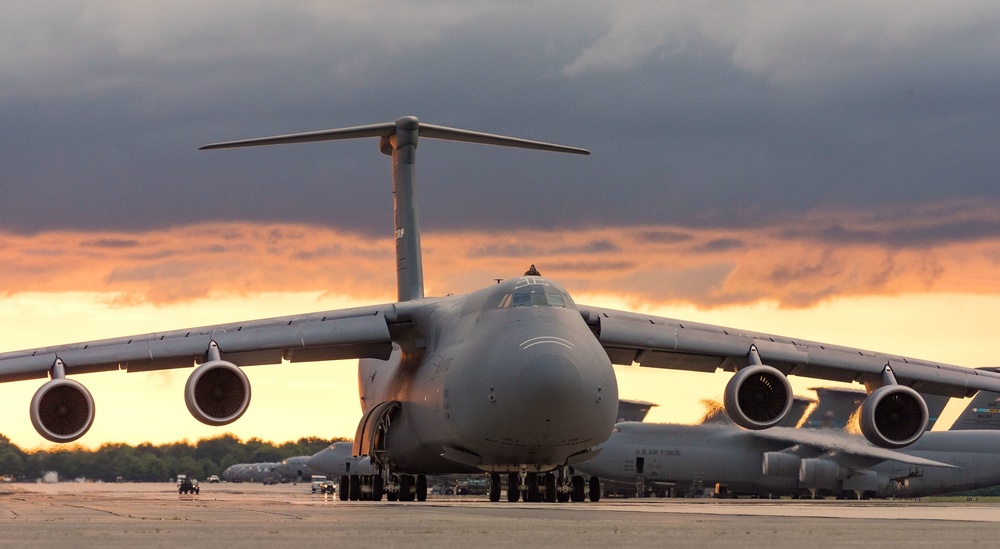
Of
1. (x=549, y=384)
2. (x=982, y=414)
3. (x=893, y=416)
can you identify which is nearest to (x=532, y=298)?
(x=549, y=384)

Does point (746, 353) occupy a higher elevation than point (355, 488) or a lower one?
higher

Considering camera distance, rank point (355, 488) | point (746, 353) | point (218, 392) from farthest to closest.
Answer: point (355, 488), point (746, 353), point (218, 392)

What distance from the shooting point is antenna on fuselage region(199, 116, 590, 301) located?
26.9 metres

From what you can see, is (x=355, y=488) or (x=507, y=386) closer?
(x=507, y=386)

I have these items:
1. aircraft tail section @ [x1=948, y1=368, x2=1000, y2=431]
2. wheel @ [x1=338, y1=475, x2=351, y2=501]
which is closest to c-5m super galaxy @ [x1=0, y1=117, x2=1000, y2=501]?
wheel @ [x1=338, y1=475, x2=351, y2=501]

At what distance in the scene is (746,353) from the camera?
22.7m

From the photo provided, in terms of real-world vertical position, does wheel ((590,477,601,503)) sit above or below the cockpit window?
below

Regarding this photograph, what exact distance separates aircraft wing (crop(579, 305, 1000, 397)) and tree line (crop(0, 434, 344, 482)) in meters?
31.5

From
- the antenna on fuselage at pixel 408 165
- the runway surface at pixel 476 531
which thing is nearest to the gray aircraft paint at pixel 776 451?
the antenna on fuselage at pixel 408 165

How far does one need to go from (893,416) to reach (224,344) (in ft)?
34.8

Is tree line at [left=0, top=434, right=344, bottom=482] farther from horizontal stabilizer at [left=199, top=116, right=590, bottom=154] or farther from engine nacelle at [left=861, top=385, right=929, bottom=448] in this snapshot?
engine nacelle at [left=861, top=385, right=929, bottom=448]

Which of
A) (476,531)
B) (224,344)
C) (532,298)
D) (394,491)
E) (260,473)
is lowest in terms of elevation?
(476,531)

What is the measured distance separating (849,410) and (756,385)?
72.1 feet

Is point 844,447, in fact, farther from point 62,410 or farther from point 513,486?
point 62,410
